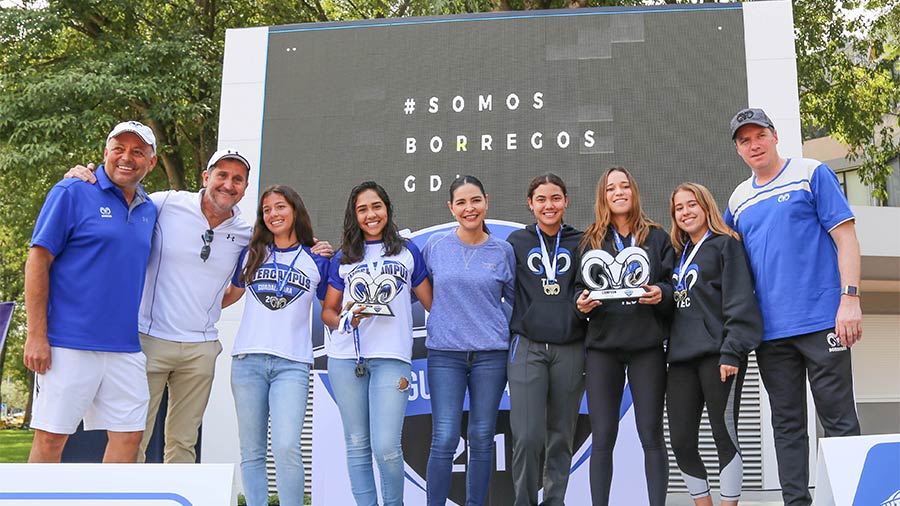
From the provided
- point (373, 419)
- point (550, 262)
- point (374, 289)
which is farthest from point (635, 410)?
point (374, 289)

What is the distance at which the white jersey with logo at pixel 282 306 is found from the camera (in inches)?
118

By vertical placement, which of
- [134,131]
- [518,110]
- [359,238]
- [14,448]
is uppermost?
[518,110]

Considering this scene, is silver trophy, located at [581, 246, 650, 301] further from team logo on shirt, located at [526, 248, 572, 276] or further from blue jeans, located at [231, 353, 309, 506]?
blue jeans, located at [231, 353, 309, 506]

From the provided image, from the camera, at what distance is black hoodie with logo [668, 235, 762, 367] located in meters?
2.82

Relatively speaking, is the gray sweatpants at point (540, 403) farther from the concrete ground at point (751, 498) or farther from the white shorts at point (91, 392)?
the concrete ground at point (751, 498)

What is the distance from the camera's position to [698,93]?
4656 mm

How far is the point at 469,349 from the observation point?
3100 mm

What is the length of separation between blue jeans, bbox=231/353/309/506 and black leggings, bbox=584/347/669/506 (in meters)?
1.18

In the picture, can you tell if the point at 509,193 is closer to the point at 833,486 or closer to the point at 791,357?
the point at 791,357

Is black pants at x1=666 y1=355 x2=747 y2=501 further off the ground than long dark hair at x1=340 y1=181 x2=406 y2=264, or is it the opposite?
long dark hair at x1=340 y1=181 x2=406 y2=264

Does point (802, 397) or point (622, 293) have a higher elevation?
point (622, 293)

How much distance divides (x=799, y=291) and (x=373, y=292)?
169 centimetres

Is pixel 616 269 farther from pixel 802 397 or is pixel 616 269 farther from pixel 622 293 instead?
pixel 802 397

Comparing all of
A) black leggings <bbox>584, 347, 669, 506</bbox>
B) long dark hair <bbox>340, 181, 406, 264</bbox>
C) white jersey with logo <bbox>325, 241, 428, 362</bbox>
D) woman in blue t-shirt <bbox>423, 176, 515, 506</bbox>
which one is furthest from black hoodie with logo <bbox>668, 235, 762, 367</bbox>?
long dark hair <bbox>340, 181, 406, 264</bbox>
